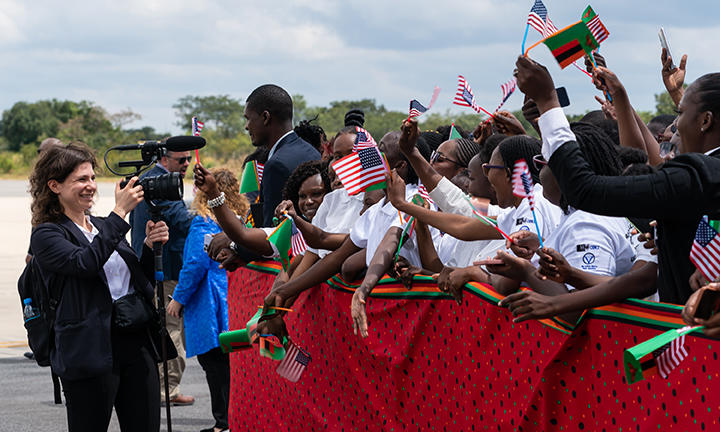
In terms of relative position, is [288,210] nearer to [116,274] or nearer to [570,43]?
[116,274]

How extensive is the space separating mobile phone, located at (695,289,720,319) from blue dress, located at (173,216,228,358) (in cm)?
549

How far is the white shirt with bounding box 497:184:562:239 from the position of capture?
414cm

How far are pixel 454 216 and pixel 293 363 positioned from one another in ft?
5.35

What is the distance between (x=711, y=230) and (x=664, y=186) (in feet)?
0.79

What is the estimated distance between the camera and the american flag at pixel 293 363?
5.59 metres

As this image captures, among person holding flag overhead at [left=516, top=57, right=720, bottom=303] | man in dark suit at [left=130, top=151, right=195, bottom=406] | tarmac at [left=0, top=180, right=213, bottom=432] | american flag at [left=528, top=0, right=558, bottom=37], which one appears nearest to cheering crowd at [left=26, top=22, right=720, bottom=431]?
person holding flag overhead at [left=516, top=57, right=720, bottom=303]

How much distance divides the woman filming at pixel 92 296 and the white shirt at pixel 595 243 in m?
2.48

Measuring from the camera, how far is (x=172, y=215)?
28.0ft

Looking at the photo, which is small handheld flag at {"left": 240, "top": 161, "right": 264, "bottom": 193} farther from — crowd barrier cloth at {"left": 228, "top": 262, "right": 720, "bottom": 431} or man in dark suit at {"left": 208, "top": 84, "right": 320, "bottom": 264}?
crowd barrier cloth at {"left": 228, "top": 262, "right": 720, "bottom": 431}

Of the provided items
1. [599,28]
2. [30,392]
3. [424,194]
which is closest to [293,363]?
[424,194]

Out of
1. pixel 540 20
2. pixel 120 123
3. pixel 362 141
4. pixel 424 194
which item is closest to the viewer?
pixel 540 20

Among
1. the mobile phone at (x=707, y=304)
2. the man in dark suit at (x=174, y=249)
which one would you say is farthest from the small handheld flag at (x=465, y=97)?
the man in dark suit at (x=174, y=249)

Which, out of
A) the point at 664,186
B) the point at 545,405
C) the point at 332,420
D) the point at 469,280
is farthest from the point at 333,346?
the point at 664,186

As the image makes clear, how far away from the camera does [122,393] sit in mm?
5367
